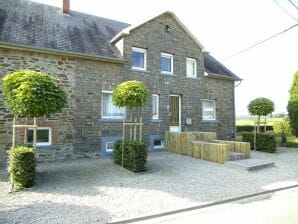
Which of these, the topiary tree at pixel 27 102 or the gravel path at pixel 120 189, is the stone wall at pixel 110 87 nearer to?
the gravel path at pixel 120 189

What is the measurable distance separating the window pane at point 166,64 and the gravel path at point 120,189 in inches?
245

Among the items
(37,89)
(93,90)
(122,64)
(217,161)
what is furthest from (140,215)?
(122,64)

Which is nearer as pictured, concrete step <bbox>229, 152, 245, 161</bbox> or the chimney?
concrete step <bbox>229, 152, 245, 161</bbox>

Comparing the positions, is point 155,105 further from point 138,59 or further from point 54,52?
point 54,52

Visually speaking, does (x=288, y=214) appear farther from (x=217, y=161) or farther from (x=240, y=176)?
(x=217, y=161)

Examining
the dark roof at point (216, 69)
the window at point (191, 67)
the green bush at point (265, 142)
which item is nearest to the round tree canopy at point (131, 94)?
the window at point (191, 67)

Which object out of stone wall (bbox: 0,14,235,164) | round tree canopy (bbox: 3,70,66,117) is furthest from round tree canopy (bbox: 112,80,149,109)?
stone wall (bbox: 0,14,235,164)

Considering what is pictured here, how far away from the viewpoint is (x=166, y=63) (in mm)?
16609

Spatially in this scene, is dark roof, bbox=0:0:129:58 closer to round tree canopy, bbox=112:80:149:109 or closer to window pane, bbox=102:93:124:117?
window pane, bbox=102:93:124:117

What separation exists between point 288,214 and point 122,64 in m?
10.5

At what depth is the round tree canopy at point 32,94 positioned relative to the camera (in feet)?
26.2

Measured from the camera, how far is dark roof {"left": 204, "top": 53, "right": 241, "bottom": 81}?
1847 cm

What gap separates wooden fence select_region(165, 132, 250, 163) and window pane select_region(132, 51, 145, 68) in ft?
13.1

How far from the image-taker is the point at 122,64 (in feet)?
47.9
